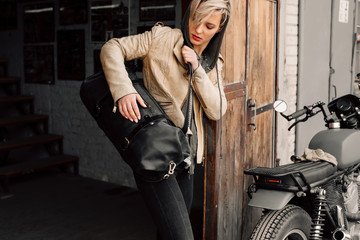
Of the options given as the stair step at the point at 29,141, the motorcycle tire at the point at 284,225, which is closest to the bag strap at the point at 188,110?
the motorcycle tire at the point at 284,225

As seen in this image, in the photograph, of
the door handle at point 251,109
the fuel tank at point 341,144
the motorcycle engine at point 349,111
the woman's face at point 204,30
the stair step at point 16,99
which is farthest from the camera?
the stair step at point 16,99

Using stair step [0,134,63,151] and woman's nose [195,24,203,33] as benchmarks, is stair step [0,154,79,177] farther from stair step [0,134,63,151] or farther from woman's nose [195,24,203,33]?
woman's nose [195,24,203,33]

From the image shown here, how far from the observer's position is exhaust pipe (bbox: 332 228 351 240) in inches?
116

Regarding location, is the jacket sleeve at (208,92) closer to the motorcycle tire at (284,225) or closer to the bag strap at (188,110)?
the bag strap at (188,110)

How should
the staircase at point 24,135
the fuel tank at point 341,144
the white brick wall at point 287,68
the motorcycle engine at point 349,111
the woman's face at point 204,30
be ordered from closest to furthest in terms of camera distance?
1. the woman's face at point 204,30
2. the fuel tank at point 341,144
3. the motorcycle engine at point 349,111
4. the white brick wall at point 287,68
5. the staircase at point 24,135

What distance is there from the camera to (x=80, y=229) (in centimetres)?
449

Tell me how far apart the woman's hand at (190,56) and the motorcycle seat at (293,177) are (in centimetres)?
83

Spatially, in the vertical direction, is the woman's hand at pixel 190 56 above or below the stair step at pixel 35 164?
above

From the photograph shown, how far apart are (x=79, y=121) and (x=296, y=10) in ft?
10.4

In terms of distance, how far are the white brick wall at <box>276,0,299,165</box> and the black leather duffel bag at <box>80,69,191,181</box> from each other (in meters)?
2.38

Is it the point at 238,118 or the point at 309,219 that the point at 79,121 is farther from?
the point at 309,219

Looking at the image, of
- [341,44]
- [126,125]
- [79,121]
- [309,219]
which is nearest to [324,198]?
[309,219]

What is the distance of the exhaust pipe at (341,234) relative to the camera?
2951 millimetres

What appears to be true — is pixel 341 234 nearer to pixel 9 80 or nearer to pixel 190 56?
pixel 190 56
